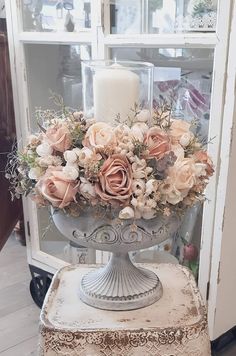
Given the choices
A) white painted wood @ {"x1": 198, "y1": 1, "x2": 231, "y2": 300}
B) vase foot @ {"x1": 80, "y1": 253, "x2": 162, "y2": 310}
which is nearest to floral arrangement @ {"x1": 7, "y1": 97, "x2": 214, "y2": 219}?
vase foot @ {"x1": 80, "y1": 253, "x2": 162, "y2": 310}

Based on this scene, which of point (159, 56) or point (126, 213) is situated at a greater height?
point (159, 56)

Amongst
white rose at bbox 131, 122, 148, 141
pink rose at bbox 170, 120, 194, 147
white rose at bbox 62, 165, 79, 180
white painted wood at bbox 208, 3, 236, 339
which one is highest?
white rose at bbox 131, 122, 148, 141

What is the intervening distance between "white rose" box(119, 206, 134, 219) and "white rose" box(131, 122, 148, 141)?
0.13 meters

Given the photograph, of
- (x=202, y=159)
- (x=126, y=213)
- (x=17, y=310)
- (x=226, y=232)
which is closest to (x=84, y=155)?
(x=126, y=213)

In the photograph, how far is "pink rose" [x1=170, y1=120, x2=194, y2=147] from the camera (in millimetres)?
848

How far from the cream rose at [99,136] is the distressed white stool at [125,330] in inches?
13.5

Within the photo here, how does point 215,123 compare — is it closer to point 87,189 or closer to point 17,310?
point 87,189

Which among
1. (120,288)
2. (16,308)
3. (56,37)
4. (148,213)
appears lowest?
(16,308)

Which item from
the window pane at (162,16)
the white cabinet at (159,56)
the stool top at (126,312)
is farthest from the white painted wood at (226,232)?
the stool top at (126,312)

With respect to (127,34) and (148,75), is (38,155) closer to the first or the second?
(148,75)

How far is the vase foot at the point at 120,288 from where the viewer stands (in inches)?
35.2

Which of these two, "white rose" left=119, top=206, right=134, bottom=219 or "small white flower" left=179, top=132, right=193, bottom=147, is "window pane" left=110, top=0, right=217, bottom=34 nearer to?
"small white flower" left=179, top=132, right=193, bottom=147

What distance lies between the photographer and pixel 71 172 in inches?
30.7

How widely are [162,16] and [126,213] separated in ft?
2.71
